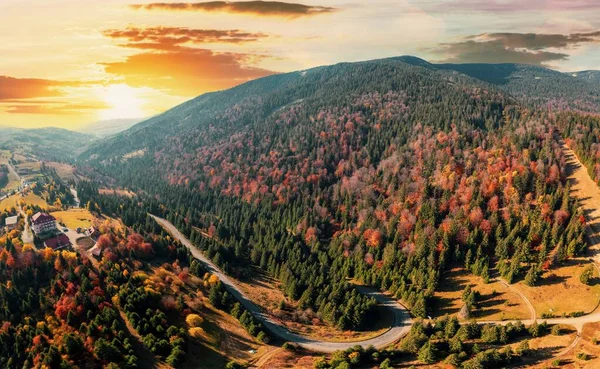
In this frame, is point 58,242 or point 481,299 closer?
point 481,299

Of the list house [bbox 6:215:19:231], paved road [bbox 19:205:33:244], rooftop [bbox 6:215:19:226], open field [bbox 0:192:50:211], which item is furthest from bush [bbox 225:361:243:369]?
open field [bbox 0:192:50:211]

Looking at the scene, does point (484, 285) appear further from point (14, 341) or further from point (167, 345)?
point (14, 341)

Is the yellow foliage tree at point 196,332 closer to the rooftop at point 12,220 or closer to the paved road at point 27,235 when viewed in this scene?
the paved road at point 27,235

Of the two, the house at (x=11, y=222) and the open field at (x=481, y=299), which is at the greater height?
the house at (x=11, y=222)

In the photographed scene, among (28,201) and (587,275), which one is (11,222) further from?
(587,275)

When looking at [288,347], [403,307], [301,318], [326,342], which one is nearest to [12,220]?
[301,318]

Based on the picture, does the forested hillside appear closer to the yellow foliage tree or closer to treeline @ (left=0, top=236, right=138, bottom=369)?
the yellow foliage tree

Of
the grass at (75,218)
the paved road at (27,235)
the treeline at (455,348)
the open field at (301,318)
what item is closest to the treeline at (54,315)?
the paved road at (27,235)
